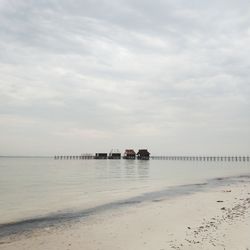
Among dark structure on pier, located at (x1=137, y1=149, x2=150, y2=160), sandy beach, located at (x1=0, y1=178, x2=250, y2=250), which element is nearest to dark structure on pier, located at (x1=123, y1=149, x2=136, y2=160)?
dark structure on pier, located at (x1=137, y1=149, x2=150, y2=160)

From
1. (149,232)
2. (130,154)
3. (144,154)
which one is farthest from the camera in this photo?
(130,154)

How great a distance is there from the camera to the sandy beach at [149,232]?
970 centimetres

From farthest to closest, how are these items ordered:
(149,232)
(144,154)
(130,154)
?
(130,154) < (144,154) < (149,232)

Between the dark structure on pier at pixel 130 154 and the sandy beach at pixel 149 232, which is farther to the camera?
the dark structure on pier at pixel 130 154

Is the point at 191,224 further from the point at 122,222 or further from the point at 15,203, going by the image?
the point at 15,203

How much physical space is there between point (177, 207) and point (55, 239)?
26.1 feet

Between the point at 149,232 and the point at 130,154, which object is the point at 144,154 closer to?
the point at 130,154

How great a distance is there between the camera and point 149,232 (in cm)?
1141

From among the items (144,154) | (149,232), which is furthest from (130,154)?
(149,232)

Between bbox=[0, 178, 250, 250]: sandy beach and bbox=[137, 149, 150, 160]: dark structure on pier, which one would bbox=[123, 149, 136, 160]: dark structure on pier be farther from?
bbox=[0, 178, 250, 250]: sandy beach

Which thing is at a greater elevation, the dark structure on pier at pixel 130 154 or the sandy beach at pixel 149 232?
the dark structure on pier at pixel 130 154

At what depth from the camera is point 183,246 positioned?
→ 364 inches

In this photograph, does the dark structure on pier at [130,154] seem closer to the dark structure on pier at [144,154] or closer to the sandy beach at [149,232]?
the dark structure on pier at [144,154]

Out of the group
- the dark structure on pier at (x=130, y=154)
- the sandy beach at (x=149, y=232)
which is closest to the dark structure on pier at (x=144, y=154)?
the dark structure on pier at (x=130, y=154)
